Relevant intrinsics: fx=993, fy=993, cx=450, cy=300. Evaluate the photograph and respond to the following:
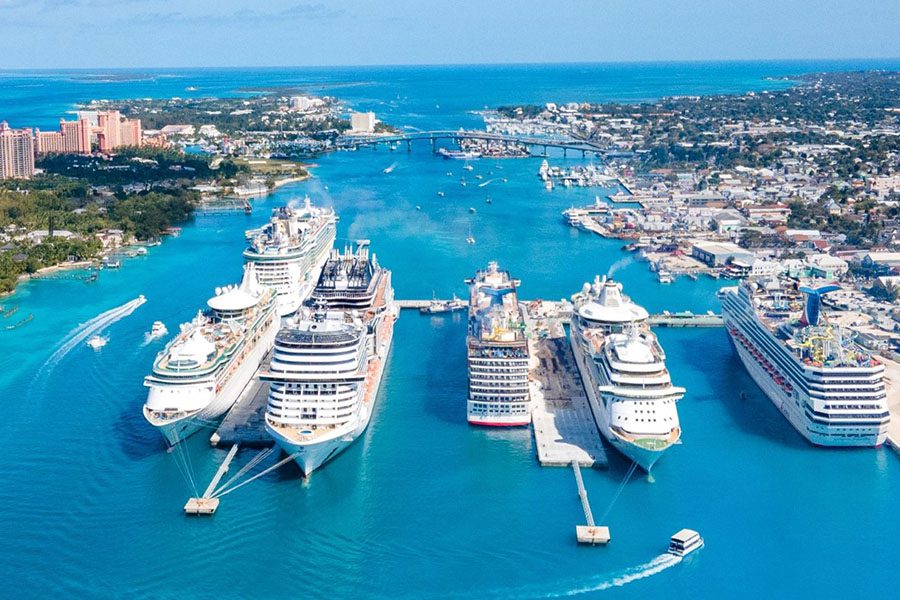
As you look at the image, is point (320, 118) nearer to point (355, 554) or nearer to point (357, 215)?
point (357, 215)

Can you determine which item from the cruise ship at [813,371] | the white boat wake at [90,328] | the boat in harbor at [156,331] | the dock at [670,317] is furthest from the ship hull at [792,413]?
the white boat wake at [90,328]

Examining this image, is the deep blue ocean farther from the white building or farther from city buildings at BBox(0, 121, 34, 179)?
the white building

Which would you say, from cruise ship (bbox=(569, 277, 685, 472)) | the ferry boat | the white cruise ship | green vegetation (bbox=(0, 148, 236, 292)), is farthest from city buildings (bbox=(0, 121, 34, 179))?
the ferry boat

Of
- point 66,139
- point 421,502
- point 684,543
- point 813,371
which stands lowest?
point 421,502

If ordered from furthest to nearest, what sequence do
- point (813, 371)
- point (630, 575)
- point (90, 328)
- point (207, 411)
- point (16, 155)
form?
point (16, 155)
point (90, 328)
point (207, 411)
point (813, 371)
point (630, 575)

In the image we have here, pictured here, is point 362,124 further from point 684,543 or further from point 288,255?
point 684,543

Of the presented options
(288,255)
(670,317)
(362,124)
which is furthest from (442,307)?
(362,124)
